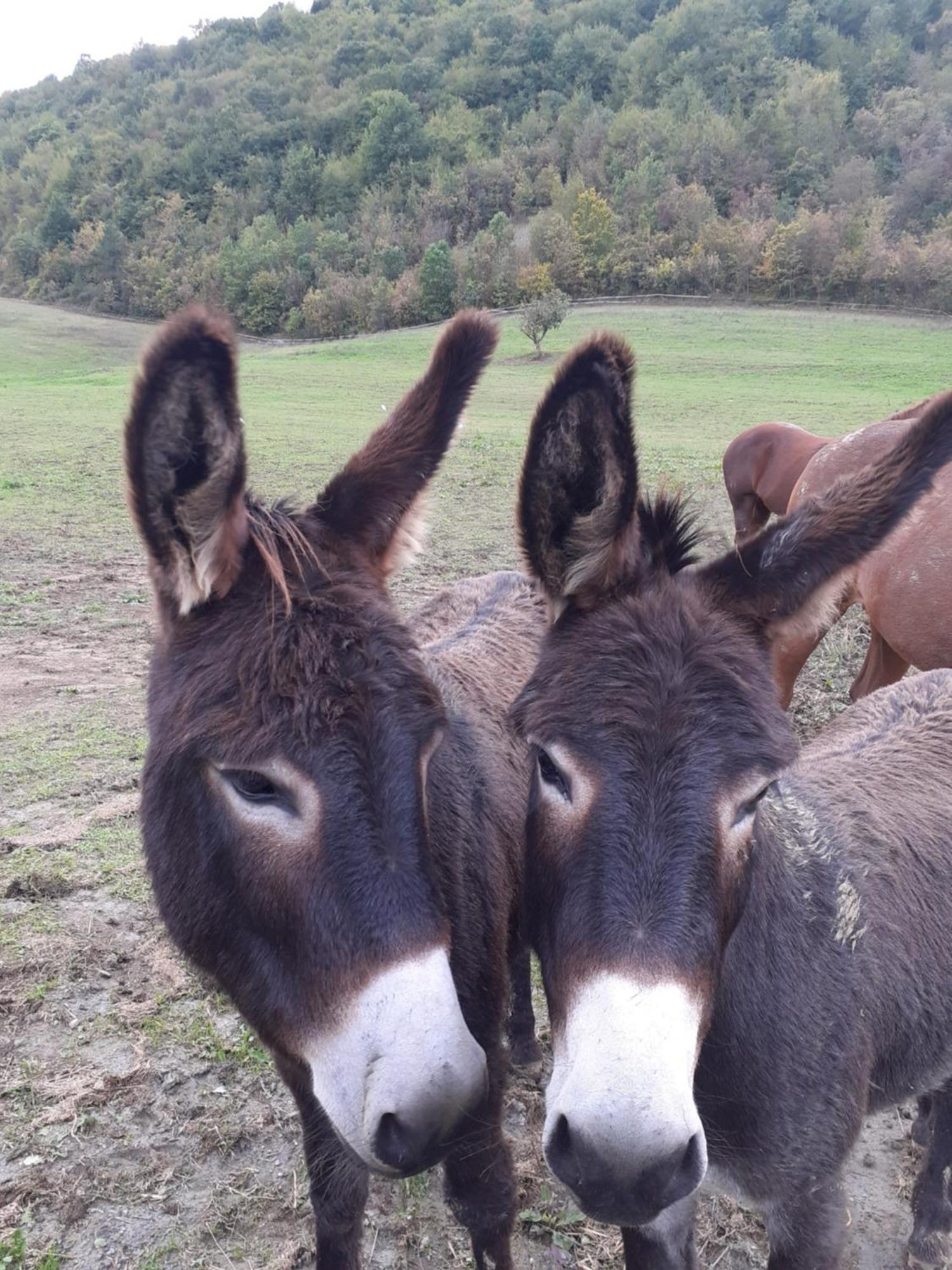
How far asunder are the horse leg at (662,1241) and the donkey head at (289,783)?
137cm

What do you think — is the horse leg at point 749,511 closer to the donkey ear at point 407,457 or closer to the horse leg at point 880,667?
the horse leg at point 880,667

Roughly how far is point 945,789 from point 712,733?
1931 mm

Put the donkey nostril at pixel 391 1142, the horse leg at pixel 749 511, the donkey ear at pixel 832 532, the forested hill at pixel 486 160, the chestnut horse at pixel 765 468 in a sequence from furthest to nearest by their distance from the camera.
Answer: the forested hill at pixel 486 160, the horse leg at pixel 749 511, the chestnut horse at pixel 765 468, the donkey ear at pixel 832 532, the donkey nostril at pixel 391 1142

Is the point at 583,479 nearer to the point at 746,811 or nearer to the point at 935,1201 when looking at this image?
the point at 746,811

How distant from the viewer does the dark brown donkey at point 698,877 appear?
172cm

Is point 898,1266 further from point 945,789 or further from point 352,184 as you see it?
point 352,184

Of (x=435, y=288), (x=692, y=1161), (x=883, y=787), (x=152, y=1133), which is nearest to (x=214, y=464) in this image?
(x=692, y=1161)

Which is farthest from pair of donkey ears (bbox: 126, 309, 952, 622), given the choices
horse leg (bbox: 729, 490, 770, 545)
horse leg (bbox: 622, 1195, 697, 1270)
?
horse leg (bbox: 729, 490, 770, 545)

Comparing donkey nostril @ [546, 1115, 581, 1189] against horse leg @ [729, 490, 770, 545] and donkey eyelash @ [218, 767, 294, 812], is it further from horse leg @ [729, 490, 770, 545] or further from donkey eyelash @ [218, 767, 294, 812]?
horse leg @ [729, 490, 770, 545]

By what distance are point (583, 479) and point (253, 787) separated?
3.91 feet

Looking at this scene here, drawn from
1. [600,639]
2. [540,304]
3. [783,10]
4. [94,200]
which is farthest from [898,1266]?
[783,10]

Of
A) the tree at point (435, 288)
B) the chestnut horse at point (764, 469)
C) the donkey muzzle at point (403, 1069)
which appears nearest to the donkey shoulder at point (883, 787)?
the donkey muzzle at point (403, 1069)

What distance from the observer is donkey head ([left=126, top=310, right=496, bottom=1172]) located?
174 centimetres

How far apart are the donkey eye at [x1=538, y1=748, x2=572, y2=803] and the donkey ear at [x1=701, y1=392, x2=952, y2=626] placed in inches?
27.5
